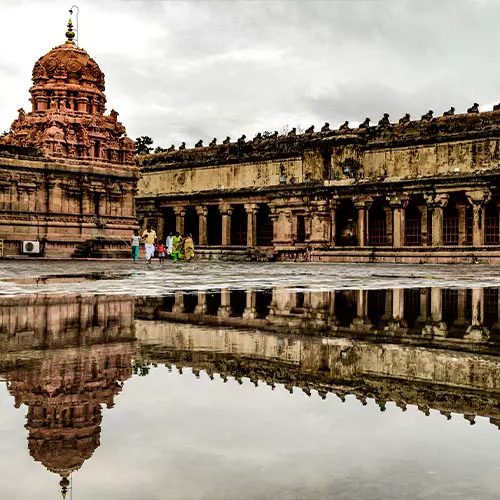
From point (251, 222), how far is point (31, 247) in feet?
52.4

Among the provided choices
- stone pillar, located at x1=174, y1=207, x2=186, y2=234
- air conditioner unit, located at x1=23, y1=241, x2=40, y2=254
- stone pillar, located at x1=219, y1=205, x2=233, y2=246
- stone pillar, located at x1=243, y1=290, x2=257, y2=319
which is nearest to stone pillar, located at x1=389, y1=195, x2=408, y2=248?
stone pillar, located at x1=219, y1=205, x2=233, y2=246

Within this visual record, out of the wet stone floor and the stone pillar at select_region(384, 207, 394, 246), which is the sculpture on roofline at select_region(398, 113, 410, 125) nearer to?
the stone pillar at select_region(384, 207, 394, 246)

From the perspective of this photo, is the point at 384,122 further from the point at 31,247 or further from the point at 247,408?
the point at 247,408

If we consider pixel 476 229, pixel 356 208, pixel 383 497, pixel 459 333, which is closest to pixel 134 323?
pixel 459 333

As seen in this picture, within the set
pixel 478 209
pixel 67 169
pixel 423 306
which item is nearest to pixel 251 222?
pixel 67 169

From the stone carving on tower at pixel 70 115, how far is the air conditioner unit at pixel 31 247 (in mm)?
5083

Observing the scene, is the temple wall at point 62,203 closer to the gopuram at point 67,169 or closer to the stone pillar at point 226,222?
the gopuram at point 67,169

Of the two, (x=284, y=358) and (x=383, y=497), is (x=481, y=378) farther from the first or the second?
(x=383, y=497)

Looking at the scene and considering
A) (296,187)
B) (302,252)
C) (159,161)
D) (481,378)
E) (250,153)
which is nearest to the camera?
(481,378)

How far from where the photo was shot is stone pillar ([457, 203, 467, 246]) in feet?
125

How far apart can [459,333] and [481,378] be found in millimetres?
2391

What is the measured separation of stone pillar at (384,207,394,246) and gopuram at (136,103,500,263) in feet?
0.21

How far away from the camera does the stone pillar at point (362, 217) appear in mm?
39594

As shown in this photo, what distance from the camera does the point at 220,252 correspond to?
4244 cm
